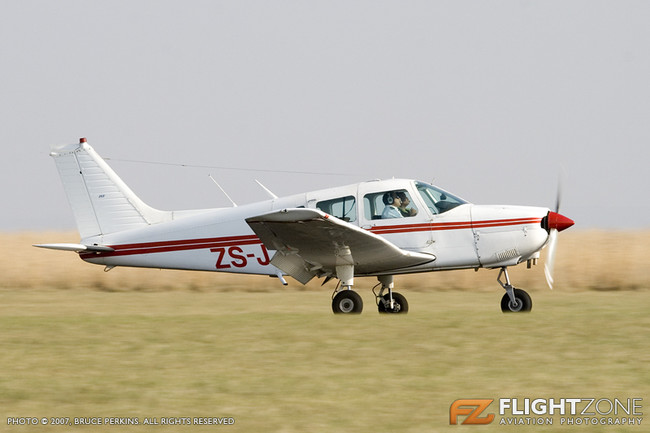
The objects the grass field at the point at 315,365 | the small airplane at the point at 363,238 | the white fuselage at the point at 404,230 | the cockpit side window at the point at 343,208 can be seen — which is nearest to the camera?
the grass field at the point at 315,365

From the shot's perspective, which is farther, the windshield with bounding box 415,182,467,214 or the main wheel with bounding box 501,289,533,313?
the windshield with bounding box 415,182,467,214

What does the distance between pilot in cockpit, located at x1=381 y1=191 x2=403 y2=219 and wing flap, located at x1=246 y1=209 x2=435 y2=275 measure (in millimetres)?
527

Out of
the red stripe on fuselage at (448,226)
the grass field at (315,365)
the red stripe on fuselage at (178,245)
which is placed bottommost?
the grass field at (315,365)

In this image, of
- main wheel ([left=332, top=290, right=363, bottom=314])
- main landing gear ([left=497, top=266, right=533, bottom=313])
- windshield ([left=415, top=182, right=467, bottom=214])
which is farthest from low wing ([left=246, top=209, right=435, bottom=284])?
main landing gear ([left=497, top=266, right=533, bottom=313])

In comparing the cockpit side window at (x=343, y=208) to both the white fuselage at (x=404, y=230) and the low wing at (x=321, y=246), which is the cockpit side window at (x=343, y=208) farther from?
the low wing at (x=321, y=246)

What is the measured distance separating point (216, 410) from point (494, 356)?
119 inches

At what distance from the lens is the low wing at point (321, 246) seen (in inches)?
450

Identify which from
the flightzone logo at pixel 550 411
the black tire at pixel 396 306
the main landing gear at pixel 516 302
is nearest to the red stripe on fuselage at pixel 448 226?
the main landing gear at pixel 516 302

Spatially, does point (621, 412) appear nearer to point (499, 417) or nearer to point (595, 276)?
point (499, 417)

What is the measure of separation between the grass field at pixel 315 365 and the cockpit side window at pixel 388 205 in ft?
5.88

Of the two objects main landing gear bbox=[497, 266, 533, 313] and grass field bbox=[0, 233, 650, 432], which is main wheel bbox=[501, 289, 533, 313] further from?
grass field bbox=[0, 233, 650, 432]

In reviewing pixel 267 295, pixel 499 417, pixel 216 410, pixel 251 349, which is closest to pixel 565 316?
pixel 251 349

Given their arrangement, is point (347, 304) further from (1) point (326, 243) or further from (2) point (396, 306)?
(2) point (396, 306)

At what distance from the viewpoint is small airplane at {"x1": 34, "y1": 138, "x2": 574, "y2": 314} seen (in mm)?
12102
